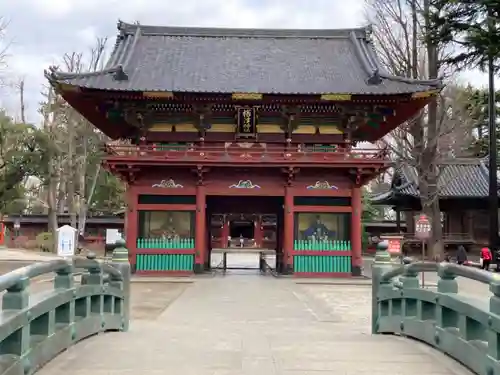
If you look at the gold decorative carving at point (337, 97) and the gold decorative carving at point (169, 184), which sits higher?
the gold decorative carving at point (337, 97)

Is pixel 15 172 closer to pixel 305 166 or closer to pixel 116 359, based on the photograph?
pixel 305 166

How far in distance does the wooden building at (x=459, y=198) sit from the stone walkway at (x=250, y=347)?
2426cm

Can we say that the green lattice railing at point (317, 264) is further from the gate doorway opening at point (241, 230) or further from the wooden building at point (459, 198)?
the gate doorway opening at point (241, 230)

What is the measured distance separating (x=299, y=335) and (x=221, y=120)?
15216 millimetres

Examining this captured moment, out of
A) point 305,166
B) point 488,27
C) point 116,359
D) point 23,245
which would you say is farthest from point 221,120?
point 23,245

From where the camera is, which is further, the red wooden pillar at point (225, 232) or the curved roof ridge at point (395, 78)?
the red wooden pillar at point (225, 232)

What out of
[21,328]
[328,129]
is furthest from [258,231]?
[21,328]

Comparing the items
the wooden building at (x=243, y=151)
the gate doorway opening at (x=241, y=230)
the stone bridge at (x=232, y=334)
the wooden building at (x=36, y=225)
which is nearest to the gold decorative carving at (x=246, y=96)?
the wooden building at (x=243, y=151)

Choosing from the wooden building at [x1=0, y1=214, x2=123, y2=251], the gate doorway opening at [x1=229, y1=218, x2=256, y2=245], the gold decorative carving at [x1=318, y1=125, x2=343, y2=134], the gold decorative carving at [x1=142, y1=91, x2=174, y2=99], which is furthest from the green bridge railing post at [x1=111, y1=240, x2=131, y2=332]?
the gate doorway opening at [x1=229, y1=218, x2=256, y2=245]

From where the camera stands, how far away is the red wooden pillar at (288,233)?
71.6 feet

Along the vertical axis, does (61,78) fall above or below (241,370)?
above

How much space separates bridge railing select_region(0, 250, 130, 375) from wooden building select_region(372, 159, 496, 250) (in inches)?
1140

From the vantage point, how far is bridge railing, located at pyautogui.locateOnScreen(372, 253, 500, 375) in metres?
5.07

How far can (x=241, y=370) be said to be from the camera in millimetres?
5848
